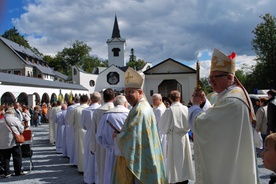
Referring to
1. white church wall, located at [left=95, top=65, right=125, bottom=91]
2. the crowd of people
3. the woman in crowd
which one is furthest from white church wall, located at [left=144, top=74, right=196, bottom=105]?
the crowd of people

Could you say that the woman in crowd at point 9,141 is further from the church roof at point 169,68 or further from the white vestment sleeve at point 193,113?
the church roof at point 169,68

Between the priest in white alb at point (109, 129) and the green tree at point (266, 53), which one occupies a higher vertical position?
the green tree at point (266, 53)

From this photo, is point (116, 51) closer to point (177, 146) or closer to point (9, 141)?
point (9, 141)

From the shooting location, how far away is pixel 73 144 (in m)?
8.80

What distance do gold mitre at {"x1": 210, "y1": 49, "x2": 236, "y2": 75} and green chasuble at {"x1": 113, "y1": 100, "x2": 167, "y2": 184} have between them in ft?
3.71

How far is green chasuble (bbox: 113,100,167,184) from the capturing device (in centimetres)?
364

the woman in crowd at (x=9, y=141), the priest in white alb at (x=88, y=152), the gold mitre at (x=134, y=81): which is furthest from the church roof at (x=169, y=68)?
the gold mitre at (x=134, y=81)

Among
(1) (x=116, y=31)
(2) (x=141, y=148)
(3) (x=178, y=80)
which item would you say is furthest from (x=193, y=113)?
(1) (x=116, y=31)

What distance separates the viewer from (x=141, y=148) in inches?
145

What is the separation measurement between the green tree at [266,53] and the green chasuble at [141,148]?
40980mm

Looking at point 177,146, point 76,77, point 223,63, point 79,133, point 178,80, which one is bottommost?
point 177,146

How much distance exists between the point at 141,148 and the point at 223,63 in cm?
156

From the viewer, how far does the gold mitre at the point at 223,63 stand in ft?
11.0

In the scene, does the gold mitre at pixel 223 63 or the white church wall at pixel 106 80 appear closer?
the gold mitre at pixel 223 63
